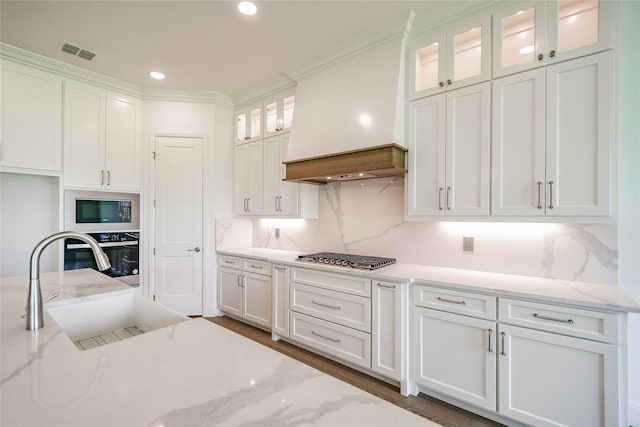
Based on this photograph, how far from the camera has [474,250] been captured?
240cm

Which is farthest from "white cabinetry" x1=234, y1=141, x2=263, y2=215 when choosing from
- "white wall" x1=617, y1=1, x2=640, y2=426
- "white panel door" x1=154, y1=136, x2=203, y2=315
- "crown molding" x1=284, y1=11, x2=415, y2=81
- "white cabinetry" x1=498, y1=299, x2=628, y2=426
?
"white wall" x1=617, y1=1, x2=640, y2=426

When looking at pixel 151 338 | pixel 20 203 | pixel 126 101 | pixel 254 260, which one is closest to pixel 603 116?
pixel 151 338

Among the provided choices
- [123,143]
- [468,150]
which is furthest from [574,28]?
[123,143]

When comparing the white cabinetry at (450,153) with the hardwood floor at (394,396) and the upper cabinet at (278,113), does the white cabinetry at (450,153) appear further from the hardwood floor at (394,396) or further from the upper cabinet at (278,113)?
the upper cabinet at (278,113)

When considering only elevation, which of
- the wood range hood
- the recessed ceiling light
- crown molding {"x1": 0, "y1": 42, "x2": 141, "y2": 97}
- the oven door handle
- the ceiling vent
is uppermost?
the recessed ceiling light

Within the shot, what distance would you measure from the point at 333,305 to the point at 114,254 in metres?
2.67

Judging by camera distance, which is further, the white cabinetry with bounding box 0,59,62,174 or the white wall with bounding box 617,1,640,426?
the white cabinetry with bounding box 0,59,62,174

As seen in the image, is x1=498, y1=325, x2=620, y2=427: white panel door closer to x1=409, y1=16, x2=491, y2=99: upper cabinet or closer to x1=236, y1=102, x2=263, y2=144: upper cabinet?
x1=409, y1=16, x2=491, y2=99: upper cabinet

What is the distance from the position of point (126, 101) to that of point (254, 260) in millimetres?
2511

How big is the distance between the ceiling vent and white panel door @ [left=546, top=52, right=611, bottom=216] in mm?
3955

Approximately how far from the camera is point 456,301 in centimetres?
199

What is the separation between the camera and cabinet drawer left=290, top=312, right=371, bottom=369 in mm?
2402

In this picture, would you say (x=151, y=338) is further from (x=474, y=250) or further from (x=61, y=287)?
(x=474, y=250)

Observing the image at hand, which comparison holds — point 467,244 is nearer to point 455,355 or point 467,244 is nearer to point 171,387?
point 455,355
